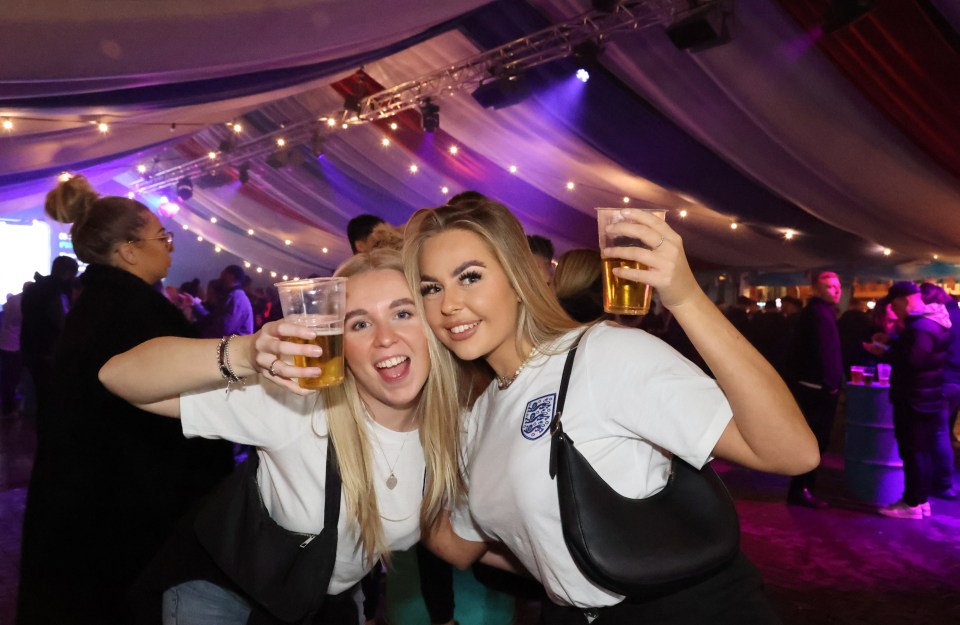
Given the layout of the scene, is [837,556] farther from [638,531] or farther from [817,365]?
[638,531]

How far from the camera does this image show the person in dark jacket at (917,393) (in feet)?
16.7

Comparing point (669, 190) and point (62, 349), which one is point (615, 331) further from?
point (669, 190)

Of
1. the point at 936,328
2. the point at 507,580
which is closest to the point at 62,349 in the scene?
the point at 507,580

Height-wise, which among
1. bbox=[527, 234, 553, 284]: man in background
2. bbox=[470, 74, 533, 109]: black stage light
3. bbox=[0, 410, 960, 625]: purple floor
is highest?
bbox=[470, 74, 533, 109]: black stage light

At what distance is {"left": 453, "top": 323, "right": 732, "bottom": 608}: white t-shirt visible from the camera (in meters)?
1.43

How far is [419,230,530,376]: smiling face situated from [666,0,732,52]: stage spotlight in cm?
405

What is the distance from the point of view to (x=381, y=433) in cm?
183

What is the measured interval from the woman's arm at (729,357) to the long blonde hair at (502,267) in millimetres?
448

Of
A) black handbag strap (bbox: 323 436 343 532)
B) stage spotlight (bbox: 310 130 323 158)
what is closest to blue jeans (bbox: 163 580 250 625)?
black handbag strap (bbox: 323 436 343 532)

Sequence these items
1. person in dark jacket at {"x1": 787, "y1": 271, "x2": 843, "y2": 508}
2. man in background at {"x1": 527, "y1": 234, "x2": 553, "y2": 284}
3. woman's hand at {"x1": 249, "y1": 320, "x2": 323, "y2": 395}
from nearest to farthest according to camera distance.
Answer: woman's hand at {"x1": 249, "y1": 320, "x2": 323, "y2": 395} < man in background at {"x1": 527, "y1": 234, "x2": 553, "y2": 284} < person in dark jacket at {"x1": 787, "y1": 271, "x2": 843, "y2": 508}

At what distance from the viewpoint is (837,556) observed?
4391 mm

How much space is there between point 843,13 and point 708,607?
442 cm

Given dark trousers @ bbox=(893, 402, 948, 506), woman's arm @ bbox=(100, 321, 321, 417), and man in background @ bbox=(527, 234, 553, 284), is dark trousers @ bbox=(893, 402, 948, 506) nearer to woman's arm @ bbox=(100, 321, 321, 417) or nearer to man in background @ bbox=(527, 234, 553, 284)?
man in background @ bbox=(527, 234, 553, 284)

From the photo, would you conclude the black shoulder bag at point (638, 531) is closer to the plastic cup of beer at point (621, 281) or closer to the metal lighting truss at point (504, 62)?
the plastic cup of beer at point (621, 281)
